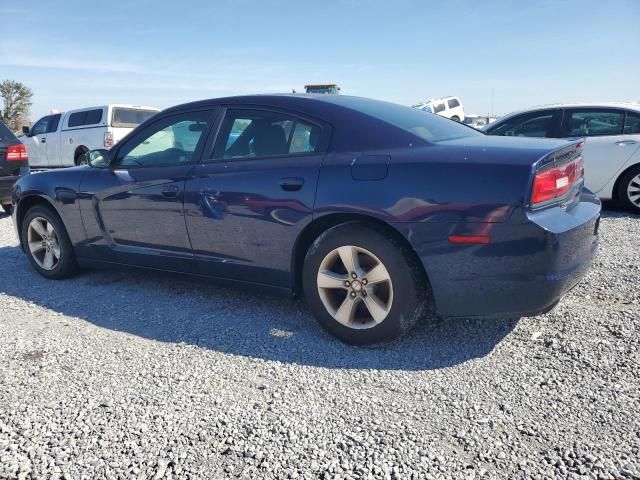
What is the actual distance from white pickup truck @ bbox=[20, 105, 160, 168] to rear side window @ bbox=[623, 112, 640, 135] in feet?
32.9

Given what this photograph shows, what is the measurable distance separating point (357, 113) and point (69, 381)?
7.22 feet

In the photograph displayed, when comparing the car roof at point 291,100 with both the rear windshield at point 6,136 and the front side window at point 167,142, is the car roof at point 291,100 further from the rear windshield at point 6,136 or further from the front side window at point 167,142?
the rear windshield at point 6,136

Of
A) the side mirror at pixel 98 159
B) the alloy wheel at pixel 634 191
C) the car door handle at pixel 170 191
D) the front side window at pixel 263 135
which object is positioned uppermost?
the front side window at pixel 263 135

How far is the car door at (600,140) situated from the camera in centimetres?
685

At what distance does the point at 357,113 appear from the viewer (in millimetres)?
3230

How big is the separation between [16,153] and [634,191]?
333 inches

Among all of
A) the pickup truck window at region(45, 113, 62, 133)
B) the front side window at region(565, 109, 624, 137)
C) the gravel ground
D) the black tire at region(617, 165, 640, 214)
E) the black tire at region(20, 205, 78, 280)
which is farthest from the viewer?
the pickup truck window at region(45, 113, 62, 133)

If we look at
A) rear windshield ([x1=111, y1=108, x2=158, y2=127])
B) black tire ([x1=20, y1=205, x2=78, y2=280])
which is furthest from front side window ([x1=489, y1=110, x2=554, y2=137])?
rear windshield ([x1=111, y1=108, x2=158, y2=127])

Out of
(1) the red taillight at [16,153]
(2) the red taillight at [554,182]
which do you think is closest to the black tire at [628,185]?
(2) the red taillight at [554,182]

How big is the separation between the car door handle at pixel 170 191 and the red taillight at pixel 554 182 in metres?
2.29

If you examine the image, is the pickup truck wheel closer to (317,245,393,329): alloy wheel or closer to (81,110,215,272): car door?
(81,110,215,272): car door

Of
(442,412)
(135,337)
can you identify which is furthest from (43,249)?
(442,412)

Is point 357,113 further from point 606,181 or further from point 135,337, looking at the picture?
point 606,181

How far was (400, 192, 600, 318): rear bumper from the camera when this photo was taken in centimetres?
263
